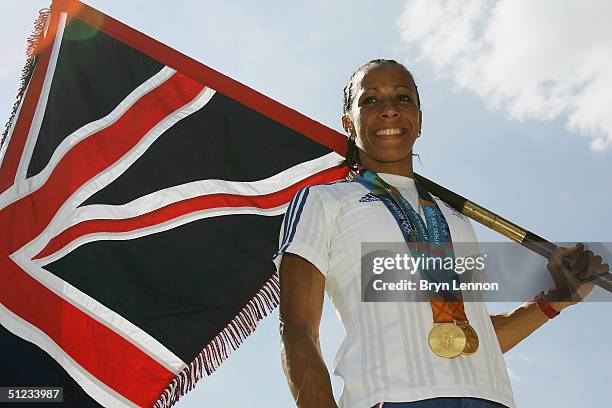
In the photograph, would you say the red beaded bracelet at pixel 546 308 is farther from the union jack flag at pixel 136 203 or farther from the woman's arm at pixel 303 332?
the union jack flag at pixel 136 203

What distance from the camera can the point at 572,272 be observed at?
350 centimetres

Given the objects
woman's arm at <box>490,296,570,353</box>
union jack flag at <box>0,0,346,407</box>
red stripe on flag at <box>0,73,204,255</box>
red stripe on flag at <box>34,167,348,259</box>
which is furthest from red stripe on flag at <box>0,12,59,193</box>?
woman's arm at <box>490,296,570,353</box>

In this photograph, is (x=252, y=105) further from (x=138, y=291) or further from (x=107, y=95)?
(x=138, y=291)

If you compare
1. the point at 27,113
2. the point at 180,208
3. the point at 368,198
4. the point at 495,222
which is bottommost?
the point at 368,198

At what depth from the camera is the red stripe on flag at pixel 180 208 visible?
4.77 metres

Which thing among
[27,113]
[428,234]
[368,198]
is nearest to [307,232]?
[368,198]

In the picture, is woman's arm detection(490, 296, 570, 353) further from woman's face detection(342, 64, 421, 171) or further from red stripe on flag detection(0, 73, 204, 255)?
red stripe on flag detection(0, 73, 204, 255)

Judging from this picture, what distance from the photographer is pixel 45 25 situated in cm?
552

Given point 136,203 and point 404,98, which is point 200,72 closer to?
point 136,203

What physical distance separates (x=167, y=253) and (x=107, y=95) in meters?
1.26

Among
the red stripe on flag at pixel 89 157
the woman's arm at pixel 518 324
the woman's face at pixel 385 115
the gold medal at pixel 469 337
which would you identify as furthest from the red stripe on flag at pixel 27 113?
the gold medal at pixel 469 337

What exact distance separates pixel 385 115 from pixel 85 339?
7.55 feet

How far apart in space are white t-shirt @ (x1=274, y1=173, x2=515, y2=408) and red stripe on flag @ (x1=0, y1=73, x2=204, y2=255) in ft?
7.40

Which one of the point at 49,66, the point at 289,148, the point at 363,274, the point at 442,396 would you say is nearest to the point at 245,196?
the point at 289,148
